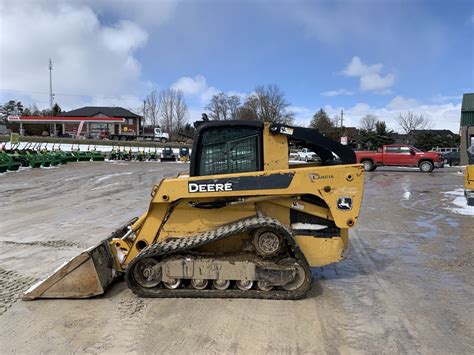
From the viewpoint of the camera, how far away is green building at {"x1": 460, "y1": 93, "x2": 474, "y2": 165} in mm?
39691

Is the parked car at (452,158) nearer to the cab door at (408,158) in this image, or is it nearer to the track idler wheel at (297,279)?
the cab door at (408,158)

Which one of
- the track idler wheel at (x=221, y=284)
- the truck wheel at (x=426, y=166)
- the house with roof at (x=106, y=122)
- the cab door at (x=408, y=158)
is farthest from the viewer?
Answer: the house with roof at (x=106, y=122)

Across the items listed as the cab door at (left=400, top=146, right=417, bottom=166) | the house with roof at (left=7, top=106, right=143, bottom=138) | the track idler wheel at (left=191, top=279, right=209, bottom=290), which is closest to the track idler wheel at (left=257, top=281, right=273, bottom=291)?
the track idler wheel at (left=191, top=279, right=209, bottom=290)

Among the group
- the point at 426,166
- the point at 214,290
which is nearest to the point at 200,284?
the point at 214,290

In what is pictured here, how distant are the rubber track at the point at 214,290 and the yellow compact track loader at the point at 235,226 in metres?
0.01

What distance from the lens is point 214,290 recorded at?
15.8 ft

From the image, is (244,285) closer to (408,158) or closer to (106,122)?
(408,158)

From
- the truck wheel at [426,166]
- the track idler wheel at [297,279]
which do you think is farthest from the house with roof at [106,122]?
the track idler wheel at [297,279]

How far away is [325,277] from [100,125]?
233 ft

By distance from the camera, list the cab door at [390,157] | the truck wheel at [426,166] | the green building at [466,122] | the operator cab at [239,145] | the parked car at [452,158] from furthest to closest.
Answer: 1. the green building at [466,122]
2. the parked car at [452,158]
3. the cab door at [390,157]
4. the truck wheel at [426,166]
5. the operator cab at [239,145]

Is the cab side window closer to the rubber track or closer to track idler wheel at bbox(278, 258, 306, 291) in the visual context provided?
the rubber track

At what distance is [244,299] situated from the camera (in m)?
4.80

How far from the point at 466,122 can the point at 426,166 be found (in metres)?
19.6

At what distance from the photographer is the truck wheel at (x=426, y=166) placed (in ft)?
90.0
